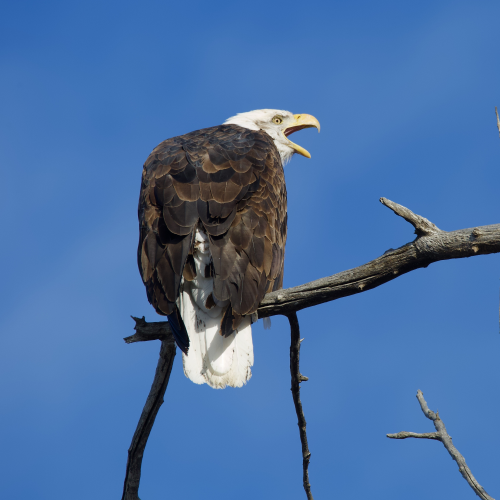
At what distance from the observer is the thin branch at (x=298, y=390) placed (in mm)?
4043

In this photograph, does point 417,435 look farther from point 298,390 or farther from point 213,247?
point 213,247

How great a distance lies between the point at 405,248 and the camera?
3.46m

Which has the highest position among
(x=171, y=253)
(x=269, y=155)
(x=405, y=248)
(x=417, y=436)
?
(x=269, y=155)

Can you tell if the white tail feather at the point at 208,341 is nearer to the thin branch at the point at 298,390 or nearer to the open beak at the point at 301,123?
the thin branch at the point at 298,390

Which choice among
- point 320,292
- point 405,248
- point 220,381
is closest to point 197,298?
point 220,381

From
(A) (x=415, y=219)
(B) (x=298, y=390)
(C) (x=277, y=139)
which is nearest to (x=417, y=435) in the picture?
(B) (x=298, y=390)

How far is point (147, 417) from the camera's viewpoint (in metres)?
4.52

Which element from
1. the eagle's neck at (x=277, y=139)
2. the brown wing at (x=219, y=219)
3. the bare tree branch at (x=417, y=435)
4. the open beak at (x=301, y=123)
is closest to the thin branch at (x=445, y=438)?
the bare tree branch at (x=417, y=435)

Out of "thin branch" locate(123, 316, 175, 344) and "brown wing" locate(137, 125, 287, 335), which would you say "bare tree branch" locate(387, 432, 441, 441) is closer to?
"brown wing" locate(137, 125, 287, 335)

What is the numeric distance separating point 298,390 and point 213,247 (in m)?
1.20

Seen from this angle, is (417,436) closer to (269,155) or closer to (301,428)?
(301,428)

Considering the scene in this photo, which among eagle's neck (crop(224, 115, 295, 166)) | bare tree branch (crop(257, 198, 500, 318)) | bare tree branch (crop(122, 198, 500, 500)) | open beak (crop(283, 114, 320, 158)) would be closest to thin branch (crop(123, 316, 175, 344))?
bare tree branch (crop(122, 198, 500, 500))

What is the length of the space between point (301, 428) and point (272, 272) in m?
1.17

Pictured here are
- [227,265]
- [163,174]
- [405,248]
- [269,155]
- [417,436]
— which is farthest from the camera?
[269,155]
